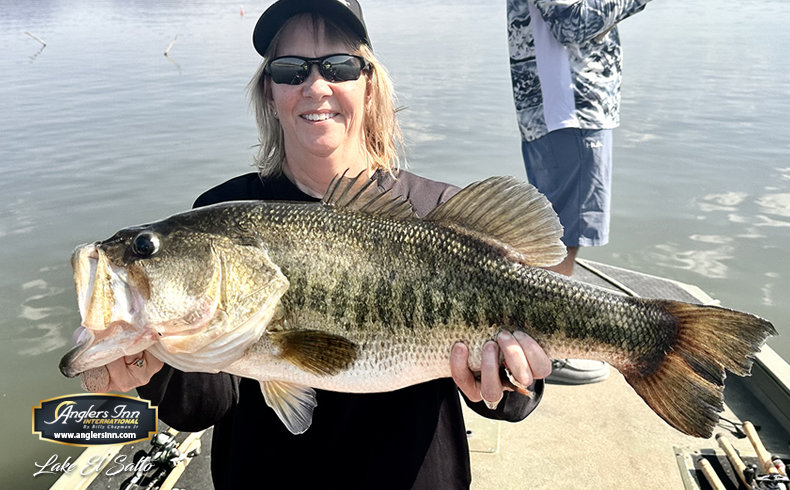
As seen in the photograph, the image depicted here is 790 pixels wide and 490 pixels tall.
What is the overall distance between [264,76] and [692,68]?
18943 millimetres

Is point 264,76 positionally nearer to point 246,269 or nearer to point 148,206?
point 246,269

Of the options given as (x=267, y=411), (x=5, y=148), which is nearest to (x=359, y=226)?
(x=267, y=411)

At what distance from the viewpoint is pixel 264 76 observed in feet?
7.56

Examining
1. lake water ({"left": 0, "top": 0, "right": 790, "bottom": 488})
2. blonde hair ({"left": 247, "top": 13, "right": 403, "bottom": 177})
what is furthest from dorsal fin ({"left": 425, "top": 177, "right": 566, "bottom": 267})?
lake water ({"left": 0, "top": 0, "right": 790, "bottom": 488})

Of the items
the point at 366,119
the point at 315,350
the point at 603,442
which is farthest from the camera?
the point at 603,442

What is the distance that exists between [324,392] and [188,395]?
434mm

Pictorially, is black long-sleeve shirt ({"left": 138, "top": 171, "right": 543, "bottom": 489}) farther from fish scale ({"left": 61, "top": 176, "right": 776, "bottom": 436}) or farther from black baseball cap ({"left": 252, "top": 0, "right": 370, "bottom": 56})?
black baseball cap ({"left": 252, "top": 0, "right": 370, "bottom": 56})

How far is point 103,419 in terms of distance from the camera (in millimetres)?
3264

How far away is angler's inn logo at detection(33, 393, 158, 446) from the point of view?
320 cm

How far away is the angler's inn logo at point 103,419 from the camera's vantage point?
10.5 ft

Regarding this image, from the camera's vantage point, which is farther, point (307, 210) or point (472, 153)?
point (472, 153)

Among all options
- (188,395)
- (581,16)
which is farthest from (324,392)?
(581,16)

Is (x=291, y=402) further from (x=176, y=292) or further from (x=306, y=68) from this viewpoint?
(x=306, y=68)

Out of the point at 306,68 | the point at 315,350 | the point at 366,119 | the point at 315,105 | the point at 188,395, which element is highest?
the point at 306,68
